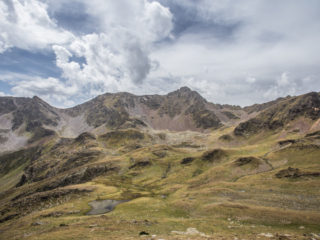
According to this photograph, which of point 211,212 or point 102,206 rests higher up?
point 211,212

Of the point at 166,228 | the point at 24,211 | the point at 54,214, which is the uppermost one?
the point at 166,228

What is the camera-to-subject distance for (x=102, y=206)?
83.7 meters

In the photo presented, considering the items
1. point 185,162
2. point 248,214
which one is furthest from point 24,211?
point 185,162

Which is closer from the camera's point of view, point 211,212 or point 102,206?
point 211,212

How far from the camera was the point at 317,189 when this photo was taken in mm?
74312

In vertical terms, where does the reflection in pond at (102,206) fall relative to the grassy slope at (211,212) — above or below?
below

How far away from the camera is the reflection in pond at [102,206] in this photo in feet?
248

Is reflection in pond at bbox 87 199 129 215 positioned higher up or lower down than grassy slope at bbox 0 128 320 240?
lower down

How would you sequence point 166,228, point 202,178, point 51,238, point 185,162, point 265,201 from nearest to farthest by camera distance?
1. point 51,238
2. point 166,228
3. point 265,201
4. point 202,178
5. point 185,162

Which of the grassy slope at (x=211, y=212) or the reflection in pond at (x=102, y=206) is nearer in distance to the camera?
the grassy slope at (x=211, y=212)

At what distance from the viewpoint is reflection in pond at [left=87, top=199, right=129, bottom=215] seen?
248 feet

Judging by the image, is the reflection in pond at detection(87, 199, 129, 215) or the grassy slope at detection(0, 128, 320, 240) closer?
the grassy slope at detection(0, 128, 320, 240)

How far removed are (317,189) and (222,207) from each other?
43898 millimetres

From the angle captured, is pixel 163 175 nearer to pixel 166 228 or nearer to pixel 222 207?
pixel 222 207
